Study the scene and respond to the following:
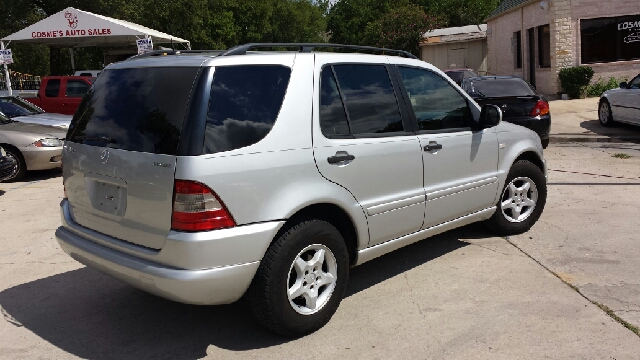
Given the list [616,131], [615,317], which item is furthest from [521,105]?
[615,317]

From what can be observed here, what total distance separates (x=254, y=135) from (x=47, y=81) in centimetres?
1628

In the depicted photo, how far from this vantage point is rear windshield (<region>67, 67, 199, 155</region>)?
358 cm

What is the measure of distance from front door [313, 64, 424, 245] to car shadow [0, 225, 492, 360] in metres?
0.78

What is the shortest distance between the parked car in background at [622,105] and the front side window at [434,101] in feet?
30.9

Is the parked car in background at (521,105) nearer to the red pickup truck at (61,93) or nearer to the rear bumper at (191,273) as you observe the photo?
the rear bumper at (191,273)

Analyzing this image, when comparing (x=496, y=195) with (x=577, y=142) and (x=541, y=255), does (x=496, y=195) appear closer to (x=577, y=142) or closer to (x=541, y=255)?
(x=541, y=255)

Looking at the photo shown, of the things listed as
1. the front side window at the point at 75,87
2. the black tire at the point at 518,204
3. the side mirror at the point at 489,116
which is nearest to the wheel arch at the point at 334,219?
the side mirror at the point at 489,116

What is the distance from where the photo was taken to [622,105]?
13492 mm

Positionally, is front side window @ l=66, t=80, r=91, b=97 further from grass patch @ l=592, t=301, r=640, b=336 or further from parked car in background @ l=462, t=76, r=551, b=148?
grass patch @ l=592, t=301, r=640, b=336

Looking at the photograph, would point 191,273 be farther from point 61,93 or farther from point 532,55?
point 532,55

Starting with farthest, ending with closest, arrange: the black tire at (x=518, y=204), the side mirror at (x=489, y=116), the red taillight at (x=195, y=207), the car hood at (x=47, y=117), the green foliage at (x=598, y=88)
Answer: the green foliage at (x=598, y=88), the car hood at (x=47, y=117), the black tire at (x=518, y=204), the side mirror at (x=489, y=116), the red taillight at (x=195, y=207)

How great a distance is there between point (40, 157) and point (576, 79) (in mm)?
16527

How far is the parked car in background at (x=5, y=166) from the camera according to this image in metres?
9.08

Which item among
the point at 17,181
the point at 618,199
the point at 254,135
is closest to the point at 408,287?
the point at 254,135
